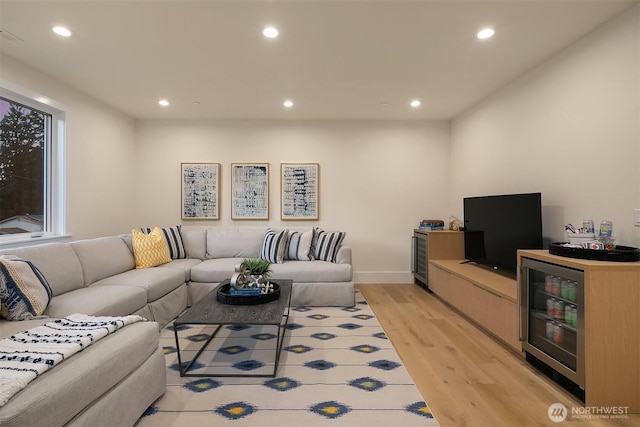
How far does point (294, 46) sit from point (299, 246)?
95.3 inches

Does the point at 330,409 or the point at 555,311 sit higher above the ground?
the point at 555,311

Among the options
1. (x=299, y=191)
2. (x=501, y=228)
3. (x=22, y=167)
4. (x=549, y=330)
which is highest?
(x=22, y=167)

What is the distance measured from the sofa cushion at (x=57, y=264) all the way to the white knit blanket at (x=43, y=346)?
0.82m

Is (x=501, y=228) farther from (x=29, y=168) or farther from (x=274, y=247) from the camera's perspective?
(x=29, y=168)

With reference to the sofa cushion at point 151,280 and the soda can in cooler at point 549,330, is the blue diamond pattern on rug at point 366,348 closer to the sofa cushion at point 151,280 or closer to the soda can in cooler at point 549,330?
the soda can in cooler at point 549,330

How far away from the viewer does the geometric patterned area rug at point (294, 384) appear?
177 centimetres

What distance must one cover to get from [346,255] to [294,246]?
0.70 metres

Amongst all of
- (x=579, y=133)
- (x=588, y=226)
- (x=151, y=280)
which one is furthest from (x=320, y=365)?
(x=579, y=133)

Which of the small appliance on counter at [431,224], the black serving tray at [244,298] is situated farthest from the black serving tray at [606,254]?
the small appliance on counter at [431,224]

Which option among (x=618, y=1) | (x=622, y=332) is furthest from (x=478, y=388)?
(x=618, y=1)

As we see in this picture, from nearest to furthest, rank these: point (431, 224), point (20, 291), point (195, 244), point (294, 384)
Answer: point (20, 291)
point (294, 384)
point (195, 244)
point (431, 224)

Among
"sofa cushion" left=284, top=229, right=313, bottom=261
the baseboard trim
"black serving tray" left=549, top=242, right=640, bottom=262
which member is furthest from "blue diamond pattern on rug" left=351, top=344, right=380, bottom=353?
the baseboard trim

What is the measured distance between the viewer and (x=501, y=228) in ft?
10.7

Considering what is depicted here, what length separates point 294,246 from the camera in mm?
4328
